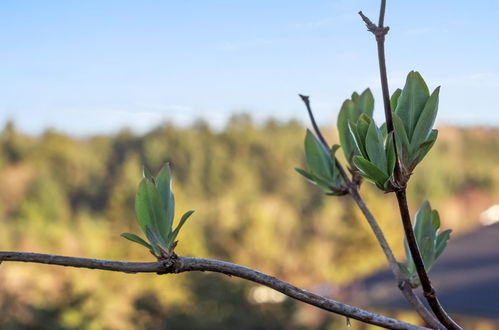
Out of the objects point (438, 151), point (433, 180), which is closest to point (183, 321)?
point (433, 180)

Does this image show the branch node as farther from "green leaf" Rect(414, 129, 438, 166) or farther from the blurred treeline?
the blurred treeline

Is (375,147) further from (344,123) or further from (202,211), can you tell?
(202,211)

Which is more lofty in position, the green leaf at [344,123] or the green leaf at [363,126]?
the green leaf at [344,123]

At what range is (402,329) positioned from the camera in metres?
0.30

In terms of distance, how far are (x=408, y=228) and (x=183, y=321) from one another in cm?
698

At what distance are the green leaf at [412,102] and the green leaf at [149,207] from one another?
131 mm

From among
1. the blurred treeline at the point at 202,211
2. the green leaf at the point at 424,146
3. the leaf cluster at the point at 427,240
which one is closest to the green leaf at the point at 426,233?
the leaf cluster at the point at 427,240

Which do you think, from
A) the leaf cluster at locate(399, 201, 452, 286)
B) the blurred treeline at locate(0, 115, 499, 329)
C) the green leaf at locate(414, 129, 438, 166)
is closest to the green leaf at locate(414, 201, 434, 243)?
the leaf cluster at locate(399, 201, 452, 286)

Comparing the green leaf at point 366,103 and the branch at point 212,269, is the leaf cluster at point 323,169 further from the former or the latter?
the branch at point 212,269

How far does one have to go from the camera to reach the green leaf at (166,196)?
1.08ft

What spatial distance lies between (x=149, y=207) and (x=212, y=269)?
0.06m

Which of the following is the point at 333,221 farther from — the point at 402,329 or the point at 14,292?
the point at 402,329

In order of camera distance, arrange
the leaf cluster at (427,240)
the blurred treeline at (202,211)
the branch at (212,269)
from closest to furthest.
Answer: the branch at (212,269), the leaf cluster at (427,240), the blurred treeline at (202,211)

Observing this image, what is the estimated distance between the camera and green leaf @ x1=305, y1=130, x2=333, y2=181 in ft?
1.55
